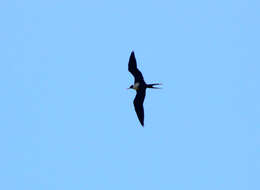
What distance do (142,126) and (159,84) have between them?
3.61 metres

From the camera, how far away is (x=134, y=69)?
93.1m

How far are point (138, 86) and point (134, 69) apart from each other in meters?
1.16

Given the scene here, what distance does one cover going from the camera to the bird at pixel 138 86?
305 feet

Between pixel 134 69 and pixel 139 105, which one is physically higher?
pixel 134 69

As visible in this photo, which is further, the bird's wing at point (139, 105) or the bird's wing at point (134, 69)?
the bird's wing at point (139, 105)

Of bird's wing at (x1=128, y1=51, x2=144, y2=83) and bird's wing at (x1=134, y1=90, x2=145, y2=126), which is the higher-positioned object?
bird's wing at (x1=128, y1=51, x2=144, y2=83)

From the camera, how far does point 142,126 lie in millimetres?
93000

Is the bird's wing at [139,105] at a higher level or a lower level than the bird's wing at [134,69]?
lower

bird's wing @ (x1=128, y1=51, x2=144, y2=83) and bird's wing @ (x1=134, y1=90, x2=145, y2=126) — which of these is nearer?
bird's wing @ (x1=128, y1=51, x2=144, y2=83)

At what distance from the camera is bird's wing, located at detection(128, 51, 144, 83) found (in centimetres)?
9288

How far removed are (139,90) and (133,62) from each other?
6.41 ft

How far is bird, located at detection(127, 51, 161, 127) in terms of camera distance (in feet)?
305

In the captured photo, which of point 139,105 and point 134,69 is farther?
point 139,105

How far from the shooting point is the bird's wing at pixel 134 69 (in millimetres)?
92875
